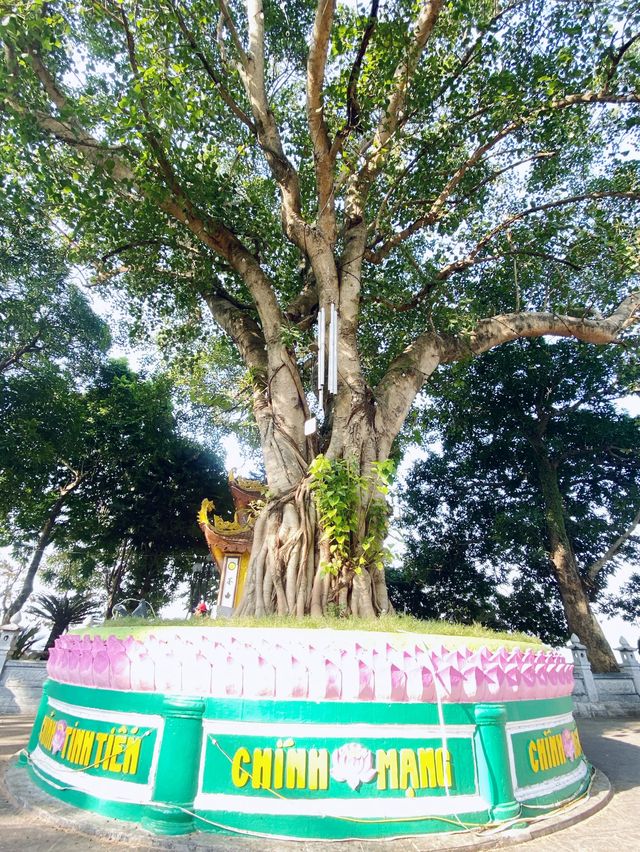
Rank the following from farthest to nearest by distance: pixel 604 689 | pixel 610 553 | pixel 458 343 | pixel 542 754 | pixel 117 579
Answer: pixel 117 579 → pixel 610 553 → pixel 604 689 → pixel 458 343 → pixel 542 754

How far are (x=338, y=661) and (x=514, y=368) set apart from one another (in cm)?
1492

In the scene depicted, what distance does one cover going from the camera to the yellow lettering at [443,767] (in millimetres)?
3084

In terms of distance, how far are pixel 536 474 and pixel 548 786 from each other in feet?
45.4

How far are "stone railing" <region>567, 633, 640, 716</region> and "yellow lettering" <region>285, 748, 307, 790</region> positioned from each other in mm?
10583

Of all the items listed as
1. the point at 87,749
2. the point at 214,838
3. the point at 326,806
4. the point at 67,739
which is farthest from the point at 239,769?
the point at 67,739

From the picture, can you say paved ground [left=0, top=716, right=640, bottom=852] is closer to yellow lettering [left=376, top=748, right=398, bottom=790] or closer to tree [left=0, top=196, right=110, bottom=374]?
yellow lettering [left=376, top=748, right=398, bottom=790]

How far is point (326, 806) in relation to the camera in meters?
2.84

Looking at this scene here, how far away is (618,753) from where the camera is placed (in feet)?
20.8

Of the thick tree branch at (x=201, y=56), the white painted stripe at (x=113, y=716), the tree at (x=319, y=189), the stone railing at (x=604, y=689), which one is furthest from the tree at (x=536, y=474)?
the white painted stripe at (x=113, y=716)

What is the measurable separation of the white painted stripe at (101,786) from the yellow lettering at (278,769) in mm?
780

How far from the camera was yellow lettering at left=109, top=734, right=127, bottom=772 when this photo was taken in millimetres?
3166

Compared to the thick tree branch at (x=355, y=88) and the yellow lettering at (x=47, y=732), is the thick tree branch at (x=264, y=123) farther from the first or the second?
the yellow lettering at (x=47, y=732)

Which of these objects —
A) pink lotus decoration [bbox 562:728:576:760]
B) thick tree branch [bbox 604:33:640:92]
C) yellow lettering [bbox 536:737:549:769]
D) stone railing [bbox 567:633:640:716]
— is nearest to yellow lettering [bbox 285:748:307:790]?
yellow lettering [bbox 536:737:549:769]

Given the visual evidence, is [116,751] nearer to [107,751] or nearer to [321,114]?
[107,751]
